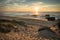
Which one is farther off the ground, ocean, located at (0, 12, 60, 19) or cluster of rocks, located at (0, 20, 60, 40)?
ocean, located at (0, 12, 60, 19)

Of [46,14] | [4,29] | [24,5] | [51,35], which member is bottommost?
[51,35]

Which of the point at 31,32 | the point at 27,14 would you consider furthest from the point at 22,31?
the point at 27,14

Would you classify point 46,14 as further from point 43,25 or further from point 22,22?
point 22,22

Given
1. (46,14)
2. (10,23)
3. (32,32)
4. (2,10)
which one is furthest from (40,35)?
(2,10)

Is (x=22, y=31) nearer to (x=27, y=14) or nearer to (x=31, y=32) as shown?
(x=31, y=32)

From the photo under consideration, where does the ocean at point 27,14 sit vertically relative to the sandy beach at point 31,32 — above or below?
above

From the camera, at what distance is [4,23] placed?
1.37m

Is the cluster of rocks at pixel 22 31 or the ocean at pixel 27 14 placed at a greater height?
the ocean at pixel 27 14

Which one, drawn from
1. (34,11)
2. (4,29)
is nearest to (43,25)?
(34,11)

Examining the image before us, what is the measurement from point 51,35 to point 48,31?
6cm

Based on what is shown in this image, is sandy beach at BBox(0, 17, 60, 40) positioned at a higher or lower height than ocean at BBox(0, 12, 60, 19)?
lower

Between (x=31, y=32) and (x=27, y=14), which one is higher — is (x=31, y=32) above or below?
below

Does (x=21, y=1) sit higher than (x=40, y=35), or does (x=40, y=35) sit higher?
(x=21, y=1)

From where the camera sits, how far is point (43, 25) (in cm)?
137
